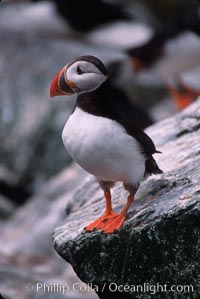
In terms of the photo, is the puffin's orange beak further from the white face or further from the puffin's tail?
the puffin's tail

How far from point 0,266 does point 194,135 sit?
185 centimetres

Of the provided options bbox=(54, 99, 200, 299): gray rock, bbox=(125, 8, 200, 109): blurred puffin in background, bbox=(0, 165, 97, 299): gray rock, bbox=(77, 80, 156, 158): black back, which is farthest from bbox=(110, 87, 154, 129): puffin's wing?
bbox=(77, 80, 156, 158): black back

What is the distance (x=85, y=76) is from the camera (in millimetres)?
3711

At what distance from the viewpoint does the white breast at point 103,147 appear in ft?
12.0

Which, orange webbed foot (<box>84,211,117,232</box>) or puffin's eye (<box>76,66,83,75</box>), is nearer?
puffin's eye (<box>76,66,83,75</box>)

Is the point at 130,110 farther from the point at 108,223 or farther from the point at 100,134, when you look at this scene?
the point at 100,134

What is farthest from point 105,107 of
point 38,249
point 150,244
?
point 38,249

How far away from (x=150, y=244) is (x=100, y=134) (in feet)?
1.75

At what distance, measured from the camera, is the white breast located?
144 inches

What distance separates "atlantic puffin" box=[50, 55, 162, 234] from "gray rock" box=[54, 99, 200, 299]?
0.09 meters

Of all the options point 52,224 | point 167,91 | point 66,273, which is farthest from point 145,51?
point 66,273

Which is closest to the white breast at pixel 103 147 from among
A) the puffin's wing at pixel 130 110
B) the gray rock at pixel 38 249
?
the gray rock at pixel 38 249

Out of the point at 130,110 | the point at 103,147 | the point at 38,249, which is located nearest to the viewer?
the point at 103,147

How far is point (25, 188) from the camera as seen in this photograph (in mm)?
7977
